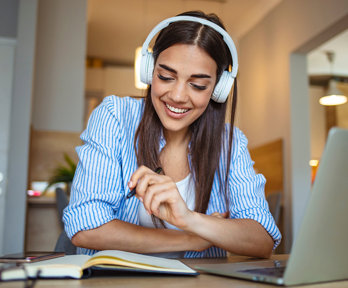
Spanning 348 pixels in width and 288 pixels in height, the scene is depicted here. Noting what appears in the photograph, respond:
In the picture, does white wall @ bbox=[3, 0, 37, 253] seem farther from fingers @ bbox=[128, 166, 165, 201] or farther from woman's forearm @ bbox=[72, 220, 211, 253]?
fingers @ bbox=[128, 166, 165, 201]

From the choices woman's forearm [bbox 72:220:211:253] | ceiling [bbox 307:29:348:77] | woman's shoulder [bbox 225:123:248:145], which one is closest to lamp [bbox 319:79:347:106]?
ceiling [bbox 307:29:348:77]

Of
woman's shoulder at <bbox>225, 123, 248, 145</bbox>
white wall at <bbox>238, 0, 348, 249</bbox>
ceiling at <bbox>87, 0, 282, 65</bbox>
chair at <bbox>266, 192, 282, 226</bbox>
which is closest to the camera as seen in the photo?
woman's shoulder at <bbox>225, 123, 248, 145</bbox>

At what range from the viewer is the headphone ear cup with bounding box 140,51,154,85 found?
4.21ft

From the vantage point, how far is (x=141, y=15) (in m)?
5.82

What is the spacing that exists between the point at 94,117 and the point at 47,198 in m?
2.08

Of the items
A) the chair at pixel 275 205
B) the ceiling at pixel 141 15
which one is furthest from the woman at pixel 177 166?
the ceiling at pixel 141 15

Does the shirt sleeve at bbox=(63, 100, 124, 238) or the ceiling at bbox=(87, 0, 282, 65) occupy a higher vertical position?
the ceiling at bbox=(87, 0, 282, 65)

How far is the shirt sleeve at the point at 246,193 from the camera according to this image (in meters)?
1.22

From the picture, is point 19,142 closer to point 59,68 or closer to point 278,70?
point 59,68

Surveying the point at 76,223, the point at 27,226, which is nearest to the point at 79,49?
the point at 27,226

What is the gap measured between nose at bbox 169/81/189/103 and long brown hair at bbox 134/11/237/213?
13cm

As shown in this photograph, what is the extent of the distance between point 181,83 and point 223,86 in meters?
0.16

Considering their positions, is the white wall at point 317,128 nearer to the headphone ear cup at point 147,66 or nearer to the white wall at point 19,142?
the white wall at point 19,142

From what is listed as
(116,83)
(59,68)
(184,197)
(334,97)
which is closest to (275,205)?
(184,197)
